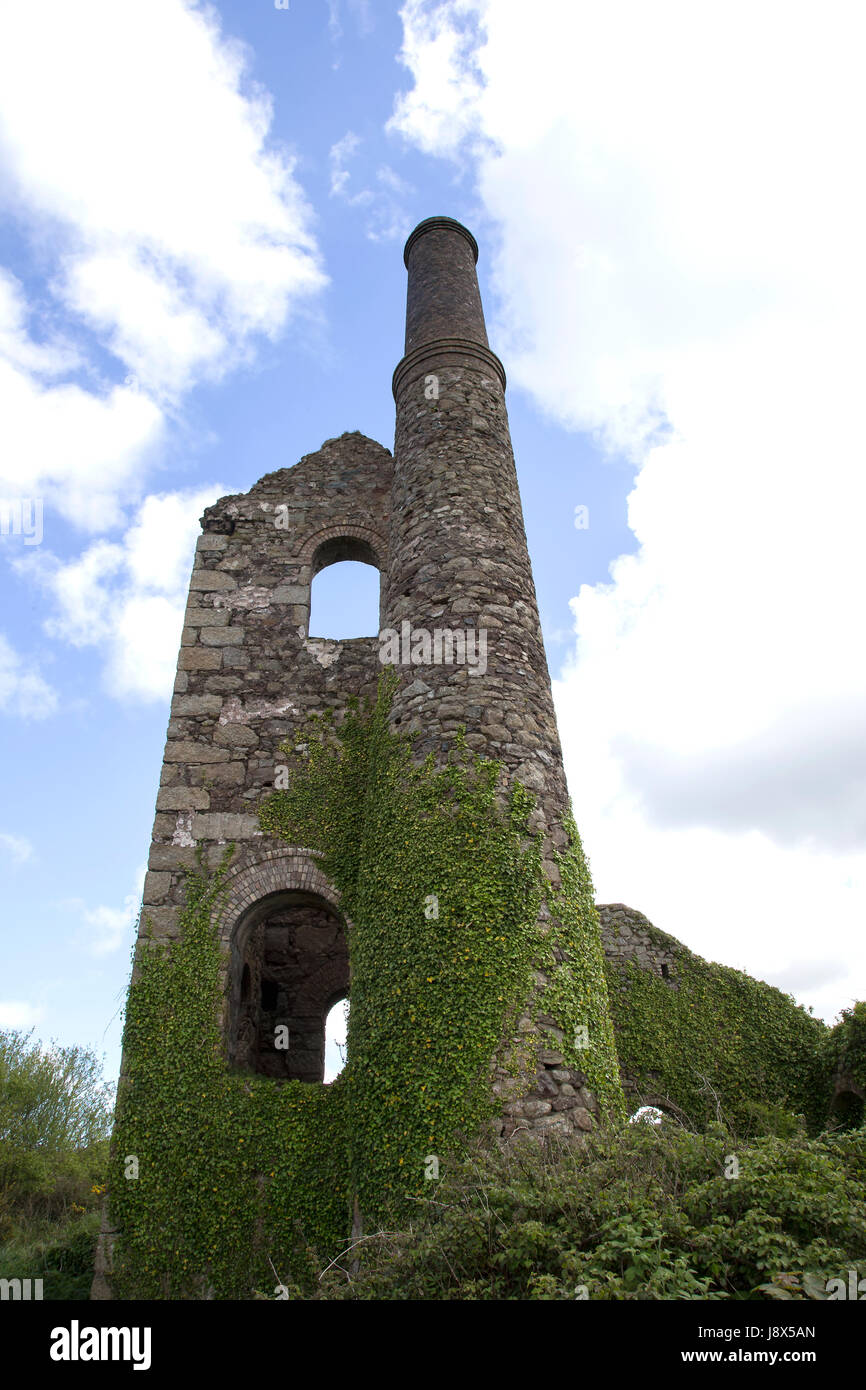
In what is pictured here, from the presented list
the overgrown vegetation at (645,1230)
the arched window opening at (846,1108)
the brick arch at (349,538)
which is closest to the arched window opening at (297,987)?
the brick arch at (349,538)

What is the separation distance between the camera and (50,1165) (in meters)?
15.5

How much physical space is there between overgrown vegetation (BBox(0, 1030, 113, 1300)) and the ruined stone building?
2788mm

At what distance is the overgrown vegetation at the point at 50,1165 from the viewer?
9078 millimetres

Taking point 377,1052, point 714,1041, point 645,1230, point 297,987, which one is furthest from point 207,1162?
point 714,1041

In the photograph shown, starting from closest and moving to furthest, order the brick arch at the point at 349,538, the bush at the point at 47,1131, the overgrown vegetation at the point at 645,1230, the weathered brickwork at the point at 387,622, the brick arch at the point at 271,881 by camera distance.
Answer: the overgrown vegetation at the point at 645,1230, the weathered brickwork at the point at 387,622, the brick arch at the point at 271,881, the brick arch at the point at 349,538, the bush at the point at 47,1131

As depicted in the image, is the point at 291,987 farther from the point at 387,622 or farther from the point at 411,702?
the point at 387,622

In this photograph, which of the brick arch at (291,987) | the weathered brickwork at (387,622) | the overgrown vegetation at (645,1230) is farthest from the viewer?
the brick arch at (291,987)

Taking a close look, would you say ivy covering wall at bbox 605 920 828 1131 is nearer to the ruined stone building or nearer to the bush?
the ruined stone building

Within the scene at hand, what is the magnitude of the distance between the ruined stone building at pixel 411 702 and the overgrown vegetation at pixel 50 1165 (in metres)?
2.79

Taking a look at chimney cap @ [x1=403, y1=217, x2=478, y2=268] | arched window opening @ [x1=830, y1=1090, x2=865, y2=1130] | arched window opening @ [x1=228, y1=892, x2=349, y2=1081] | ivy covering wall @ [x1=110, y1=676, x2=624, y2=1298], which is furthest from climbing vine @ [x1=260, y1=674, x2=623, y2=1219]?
chimney cap @ [x1=403, y1=217, x2=478, y2=268]

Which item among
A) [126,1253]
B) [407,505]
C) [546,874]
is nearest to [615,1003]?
[546,874]

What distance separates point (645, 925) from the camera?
9.95m

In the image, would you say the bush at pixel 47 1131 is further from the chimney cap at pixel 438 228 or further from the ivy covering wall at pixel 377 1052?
the chimney cap at pixel 438 228
